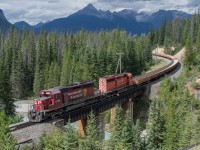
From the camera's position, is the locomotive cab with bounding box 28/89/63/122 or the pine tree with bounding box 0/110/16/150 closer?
the pine tree with bounding box 0/110/16/150

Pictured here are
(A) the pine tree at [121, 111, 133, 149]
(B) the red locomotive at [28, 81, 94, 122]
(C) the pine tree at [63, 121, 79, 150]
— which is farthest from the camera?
(B) the red locomotive at [28, 81, 94, 122]

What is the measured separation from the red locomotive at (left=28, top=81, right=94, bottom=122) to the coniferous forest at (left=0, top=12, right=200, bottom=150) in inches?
172

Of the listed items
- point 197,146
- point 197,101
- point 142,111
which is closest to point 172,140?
point 197,146

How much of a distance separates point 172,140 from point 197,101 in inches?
945

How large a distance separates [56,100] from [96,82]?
49.6 meters

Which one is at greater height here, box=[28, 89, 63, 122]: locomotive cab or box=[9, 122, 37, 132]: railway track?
box=[28, 89, 63, 122]: locomotive cab

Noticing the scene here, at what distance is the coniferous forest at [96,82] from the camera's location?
4213cm

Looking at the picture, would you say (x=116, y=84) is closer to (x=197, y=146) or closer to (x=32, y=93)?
(x=197, y=146)

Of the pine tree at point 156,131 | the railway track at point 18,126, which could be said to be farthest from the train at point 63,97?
the pine tree at point 156,131

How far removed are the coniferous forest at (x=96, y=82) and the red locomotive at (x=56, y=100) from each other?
4379mm

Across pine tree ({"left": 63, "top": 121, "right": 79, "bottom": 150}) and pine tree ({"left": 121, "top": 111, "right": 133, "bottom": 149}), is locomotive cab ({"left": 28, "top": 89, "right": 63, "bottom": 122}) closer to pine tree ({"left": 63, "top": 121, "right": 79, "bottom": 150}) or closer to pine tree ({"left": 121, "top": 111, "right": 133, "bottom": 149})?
pine tree ({"left": 121, "top": 111, "right": 133, "bottom": 149})

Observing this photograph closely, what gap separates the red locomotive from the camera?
50.4 m

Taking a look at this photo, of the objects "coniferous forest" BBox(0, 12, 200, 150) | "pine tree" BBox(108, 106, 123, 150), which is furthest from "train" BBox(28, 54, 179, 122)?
"pine tree" BBox(108, 106, 123, 150)

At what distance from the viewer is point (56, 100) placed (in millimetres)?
53406
